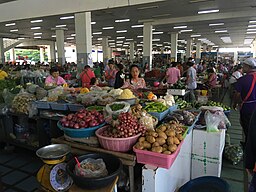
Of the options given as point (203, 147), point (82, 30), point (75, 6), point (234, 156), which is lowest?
point (234, 156)

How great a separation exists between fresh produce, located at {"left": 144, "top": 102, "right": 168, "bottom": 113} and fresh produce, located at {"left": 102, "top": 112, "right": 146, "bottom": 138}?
22.8 inches

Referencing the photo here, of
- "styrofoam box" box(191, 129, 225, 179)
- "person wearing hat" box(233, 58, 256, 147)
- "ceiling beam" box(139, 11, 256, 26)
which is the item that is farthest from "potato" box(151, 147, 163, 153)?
"ceiling beam" box(139, 11, 256, 26)

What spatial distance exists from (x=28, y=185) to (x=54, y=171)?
51.7 inches

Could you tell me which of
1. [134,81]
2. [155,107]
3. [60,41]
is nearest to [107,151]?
[155,107]

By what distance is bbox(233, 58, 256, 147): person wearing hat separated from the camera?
3.60m

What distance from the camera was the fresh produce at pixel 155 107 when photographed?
9.01 feet

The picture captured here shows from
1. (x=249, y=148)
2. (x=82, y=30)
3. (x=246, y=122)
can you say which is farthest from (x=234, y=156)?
(x=82, y=30)

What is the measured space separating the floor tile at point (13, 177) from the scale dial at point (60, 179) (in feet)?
4.87

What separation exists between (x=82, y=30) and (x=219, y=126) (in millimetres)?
7085

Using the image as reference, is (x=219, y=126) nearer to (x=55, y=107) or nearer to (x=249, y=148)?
(x=249, y=148)

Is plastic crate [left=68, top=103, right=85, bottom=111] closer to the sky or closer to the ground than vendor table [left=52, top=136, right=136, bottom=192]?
closer to the sky

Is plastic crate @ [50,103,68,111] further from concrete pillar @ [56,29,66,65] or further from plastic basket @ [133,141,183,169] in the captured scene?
concrete pillar @ [56,29,66,65]

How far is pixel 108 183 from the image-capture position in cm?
165

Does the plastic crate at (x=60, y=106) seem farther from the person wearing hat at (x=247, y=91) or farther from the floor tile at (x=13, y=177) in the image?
the person wearing hat at (x=247, y=91)
